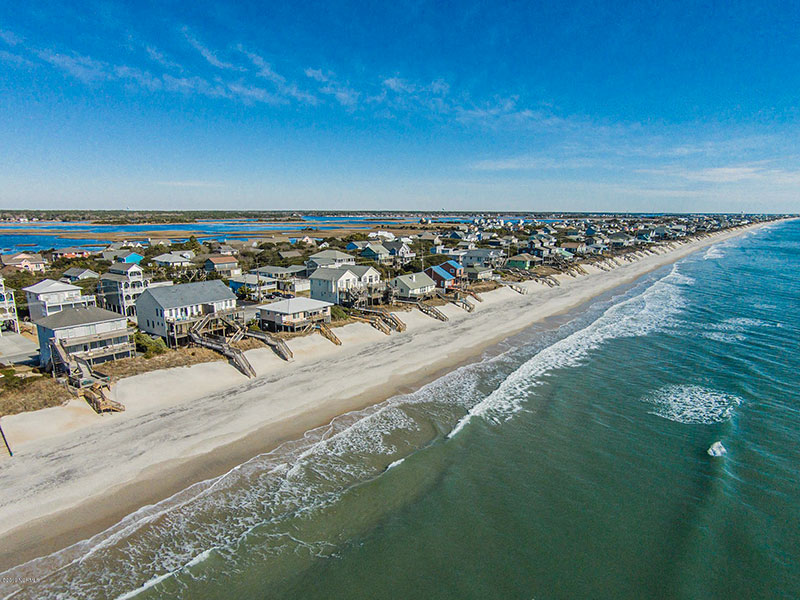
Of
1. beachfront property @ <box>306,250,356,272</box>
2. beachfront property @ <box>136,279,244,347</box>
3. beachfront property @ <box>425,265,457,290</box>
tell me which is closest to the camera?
beachfront property @ <box>136,279,244,347</box>

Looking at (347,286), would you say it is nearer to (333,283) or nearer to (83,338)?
(333,283)

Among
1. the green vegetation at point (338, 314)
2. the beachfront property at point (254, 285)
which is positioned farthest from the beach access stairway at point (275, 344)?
the beachfront property at point (254, 285)

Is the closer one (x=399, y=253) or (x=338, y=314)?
(x=338, y=314)

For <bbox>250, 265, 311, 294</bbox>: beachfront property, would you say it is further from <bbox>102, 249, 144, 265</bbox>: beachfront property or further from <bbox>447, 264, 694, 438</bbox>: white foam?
<bbox>102, 249, 144, 265</bbox>: beachfront property

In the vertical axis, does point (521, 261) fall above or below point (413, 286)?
above

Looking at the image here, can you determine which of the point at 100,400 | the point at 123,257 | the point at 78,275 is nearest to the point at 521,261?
the point at 78,275

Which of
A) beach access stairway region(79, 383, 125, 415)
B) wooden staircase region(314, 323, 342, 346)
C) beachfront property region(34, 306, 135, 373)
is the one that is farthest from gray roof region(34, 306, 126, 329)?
wooden staircase region(314, 323, 342, 346)

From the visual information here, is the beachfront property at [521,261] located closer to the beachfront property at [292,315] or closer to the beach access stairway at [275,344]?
the beachfront property at [292,315]
